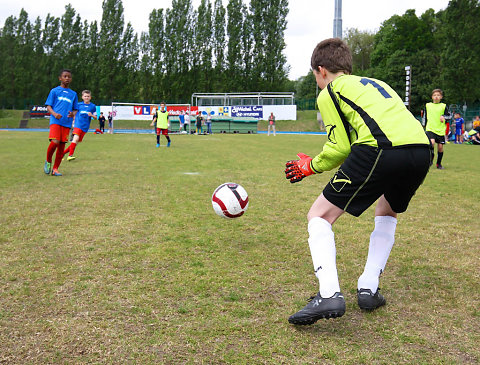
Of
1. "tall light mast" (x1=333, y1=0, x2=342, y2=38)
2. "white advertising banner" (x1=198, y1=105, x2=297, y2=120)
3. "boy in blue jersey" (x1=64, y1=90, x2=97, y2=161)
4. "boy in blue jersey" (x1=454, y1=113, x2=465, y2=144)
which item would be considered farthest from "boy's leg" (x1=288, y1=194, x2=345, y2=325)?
"white advertising banner" (x1=198, y1=105, x2=297, y2=120)

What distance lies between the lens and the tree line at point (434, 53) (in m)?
48.5

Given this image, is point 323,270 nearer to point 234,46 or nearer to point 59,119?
point 59,119

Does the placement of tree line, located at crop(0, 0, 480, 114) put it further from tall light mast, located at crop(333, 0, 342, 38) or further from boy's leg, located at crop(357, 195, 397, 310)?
boy's leg, located at crop(357, 195, 397, 310)

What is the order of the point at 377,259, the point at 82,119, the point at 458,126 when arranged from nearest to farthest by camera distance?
the point at 377,259, the point at 82,119, the point at 458,126

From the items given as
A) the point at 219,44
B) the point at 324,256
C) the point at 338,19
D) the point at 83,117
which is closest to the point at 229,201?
the point at 324,256

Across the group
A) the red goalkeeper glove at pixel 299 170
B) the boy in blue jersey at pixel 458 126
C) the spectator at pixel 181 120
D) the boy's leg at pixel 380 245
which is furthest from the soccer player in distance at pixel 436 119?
the spectator at pixel 181 120

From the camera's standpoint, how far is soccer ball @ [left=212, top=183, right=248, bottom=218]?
449cm

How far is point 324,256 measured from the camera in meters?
2.73

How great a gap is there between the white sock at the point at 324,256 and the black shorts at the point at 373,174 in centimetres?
18

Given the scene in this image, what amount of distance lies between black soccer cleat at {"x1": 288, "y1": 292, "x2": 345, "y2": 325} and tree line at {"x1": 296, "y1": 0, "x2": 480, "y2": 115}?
44890 millimetres

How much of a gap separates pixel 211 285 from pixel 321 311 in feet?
3.43

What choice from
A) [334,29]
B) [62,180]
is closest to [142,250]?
[62,180]

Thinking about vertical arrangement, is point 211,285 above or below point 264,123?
below

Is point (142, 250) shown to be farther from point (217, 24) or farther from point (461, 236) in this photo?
point (217, 24)
